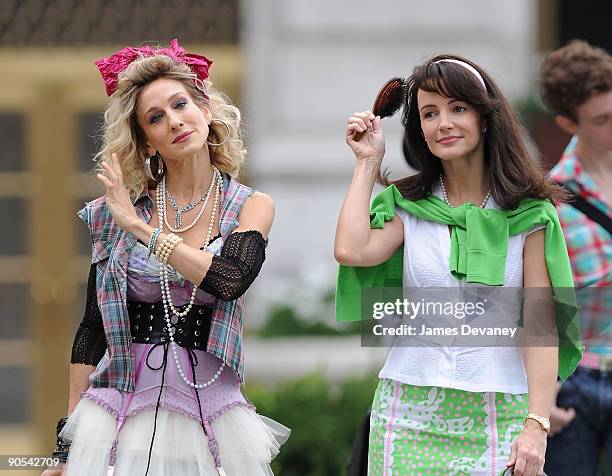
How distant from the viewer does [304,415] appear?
20.5ft

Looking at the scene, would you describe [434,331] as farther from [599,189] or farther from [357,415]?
[357,415]

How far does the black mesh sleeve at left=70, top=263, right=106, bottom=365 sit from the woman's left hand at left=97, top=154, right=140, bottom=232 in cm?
24

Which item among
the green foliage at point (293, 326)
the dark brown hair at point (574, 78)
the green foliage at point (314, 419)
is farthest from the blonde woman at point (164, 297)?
the green foliage at point (293, 326)

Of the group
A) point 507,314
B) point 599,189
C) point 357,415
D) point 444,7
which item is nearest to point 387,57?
point 444,7

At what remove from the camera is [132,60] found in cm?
347

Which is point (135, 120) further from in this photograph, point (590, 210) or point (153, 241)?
point (590, 210)

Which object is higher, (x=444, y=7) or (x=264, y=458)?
(x=444, y=7)

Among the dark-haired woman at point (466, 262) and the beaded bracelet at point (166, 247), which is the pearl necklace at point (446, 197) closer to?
the dark-haired woman at point (466, 262)

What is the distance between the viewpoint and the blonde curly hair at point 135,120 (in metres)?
3.40

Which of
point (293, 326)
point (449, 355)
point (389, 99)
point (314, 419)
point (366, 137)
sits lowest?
point (314, 419)

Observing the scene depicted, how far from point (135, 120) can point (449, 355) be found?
109 cm

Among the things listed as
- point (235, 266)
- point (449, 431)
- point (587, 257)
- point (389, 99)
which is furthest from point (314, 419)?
point (235, 266)

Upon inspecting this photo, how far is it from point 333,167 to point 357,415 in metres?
1.80

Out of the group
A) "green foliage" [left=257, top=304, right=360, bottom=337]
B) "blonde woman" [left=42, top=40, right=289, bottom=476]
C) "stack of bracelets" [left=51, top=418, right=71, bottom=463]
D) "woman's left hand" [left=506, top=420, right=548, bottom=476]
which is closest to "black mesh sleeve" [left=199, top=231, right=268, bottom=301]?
"blonde woman" [left=42, top=40, right=289, bottom=476]
